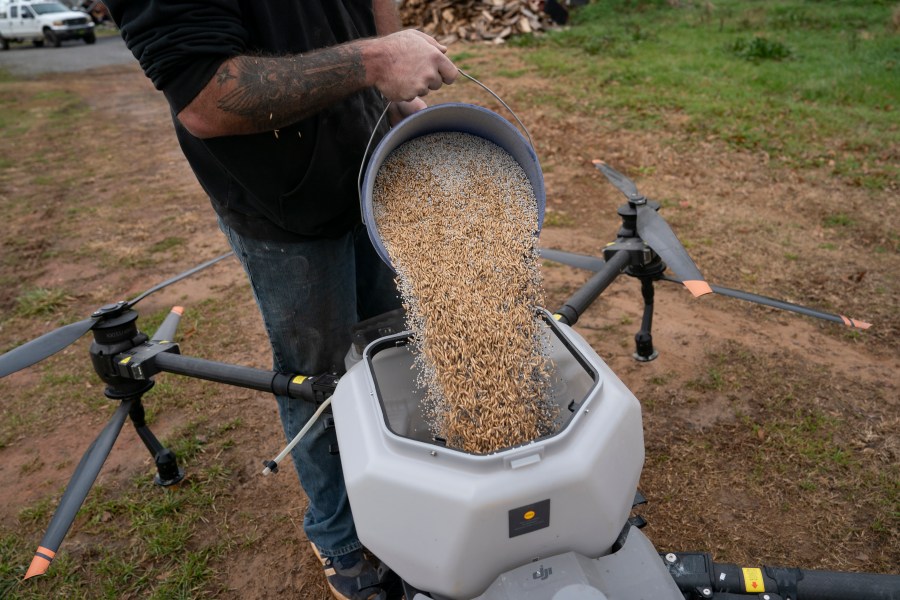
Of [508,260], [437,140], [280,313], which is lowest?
[280,313]

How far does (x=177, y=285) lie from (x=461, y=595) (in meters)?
3.64

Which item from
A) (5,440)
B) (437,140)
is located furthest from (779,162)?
(5,440)

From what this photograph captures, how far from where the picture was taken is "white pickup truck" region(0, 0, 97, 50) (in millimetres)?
18250

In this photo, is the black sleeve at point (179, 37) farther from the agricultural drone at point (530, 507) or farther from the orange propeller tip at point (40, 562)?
the orange propeller tip at point (40, 562)

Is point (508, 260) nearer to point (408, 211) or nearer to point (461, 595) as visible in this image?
point (408, 211)

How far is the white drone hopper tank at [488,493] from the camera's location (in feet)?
3.83

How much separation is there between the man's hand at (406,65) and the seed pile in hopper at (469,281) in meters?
0.28

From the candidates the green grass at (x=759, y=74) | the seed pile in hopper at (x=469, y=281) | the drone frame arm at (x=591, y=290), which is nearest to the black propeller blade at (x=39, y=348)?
the seed pile in hopper at (x=469, y=281)

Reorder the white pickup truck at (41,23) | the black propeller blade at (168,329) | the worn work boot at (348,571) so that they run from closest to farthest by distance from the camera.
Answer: the worn work boot at (348,571), the black propeller blade at (168,329), the white pickup truck at (41,23)

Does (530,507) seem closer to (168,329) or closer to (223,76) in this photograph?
(223,76)

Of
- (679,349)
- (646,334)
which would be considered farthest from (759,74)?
(646,334)

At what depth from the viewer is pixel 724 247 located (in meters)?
4.06

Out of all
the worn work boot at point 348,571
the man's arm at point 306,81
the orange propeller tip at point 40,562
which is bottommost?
the worn work boot at point 348,571

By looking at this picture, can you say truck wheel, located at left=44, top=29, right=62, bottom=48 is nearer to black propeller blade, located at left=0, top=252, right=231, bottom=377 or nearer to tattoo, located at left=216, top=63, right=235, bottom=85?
black propeller blade, located at left=0, top=252, right=231, bottom=377
